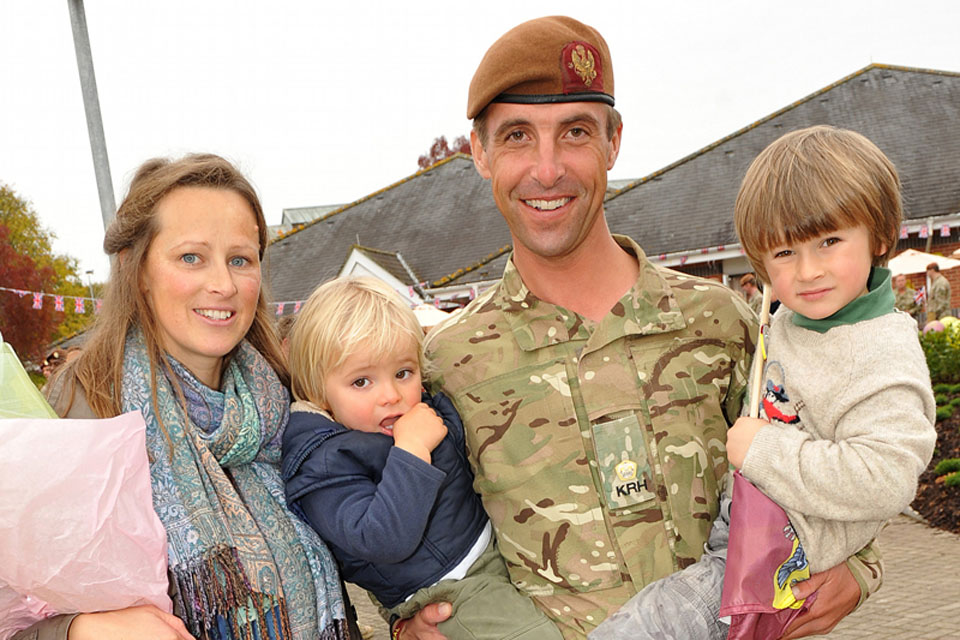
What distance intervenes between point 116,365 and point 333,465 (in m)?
0.69

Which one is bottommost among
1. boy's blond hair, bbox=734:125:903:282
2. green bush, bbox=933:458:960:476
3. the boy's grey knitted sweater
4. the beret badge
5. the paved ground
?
the paved ground

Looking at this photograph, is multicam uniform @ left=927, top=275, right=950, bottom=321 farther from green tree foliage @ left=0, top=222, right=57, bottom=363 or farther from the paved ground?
green tree foliage @ left=0, top=222, right=57, bottom=363

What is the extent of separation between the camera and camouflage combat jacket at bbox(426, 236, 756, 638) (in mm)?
2480

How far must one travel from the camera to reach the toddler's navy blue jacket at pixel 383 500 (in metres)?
2.29

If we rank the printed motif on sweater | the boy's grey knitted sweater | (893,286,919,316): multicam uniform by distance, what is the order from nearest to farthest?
the boy's grey knitted sweater → the printed motif on sweater → (893,286,919,316): multicam uniform

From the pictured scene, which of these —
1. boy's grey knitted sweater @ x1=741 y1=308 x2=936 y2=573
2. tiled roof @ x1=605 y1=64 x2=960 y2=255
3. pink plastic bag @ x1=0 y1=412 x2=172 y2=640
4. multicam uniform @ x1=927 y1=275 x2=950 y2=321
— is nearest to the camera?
pink plastic bag @ x1=0 y1=412 x2=172 y2=640

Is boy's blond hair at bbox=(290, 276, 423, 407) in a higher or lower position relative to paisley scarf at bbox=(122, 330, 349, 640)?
higher

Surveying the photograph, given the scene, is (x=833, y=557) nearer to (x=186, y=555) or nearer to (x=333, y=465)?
(x=333, y=465)

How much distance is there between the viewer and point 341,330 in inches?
101

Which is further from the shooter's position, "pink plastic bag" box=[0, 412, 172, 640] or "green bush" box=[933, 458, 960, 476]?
"green bush" box=[933, 458, 960, 476]

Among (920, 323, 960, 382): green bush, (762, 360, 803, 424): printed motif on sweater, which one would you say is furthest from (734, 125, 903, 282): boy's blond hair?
(920, 323, 960, 382): green bush

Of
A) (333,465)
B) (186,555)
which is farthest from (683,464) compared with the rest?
(186,555)

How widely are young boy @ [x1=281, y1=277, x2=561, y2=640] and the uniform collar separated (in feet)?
1.11

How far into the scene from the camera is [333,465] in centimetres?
241
